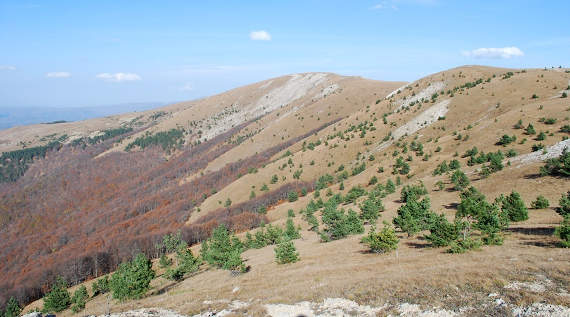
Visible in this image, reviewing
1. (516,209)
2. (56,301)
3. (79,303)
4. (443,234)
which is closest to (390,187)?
(516,209)

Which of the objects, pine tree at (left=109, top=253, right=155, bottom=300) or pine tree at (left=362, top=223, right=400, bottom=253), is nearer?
pine tree at (left=362, top=223, right=400, bottom=253)

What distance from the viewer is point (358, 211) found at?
6519cm

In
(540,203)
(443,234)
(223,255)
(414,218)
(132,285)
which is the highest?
(540,203)

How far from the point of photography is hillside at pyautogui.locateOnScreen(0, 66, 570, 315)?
2123cm

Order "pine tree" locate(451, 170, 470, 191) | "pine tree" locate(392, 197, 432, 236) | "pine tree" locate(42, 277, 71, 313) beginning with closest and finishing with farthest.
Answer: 1. "pine tree" locate(392, 197, 432, 236)
2. "pine tree" locate(451, 170, 470, 191)
3. "pine tree" locate(42, 277, 71, 313)

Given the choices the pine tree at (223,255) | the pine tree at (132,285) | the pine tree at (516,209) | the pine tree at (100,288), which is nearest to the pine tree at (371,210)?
the pine tree at (516,209)

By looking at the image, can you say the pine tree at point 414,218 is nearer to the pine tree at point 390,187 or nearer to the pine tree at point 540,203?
the pine tree at point 540,203

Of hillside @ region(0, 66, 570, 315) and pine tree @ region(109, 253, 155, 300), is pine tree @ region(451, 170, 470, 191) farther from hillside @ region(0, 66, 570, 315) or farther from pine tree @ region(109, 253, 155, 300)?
pine tree @ region(109, 253, 155, 300)

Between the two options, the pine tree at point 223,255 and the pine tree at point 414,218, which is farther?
the pine tree at point 414,218


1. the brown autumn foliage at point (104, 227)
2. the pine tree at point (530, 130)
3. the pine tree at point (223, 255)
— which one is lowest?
the brown autumn foliage at point (104, 227)

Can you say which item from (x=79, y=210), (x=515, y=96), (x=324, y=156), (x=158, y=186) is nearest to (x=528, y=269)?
(x=515, y=96)

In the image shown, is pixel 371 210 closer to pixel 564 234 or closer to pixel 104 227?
pixel 564 234

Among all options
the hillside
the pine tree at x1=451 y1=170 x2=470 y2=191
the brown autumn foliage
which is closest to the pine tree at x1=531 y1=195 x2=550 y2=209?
the hillside

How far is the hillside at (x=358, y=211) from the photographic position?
69.7ft
